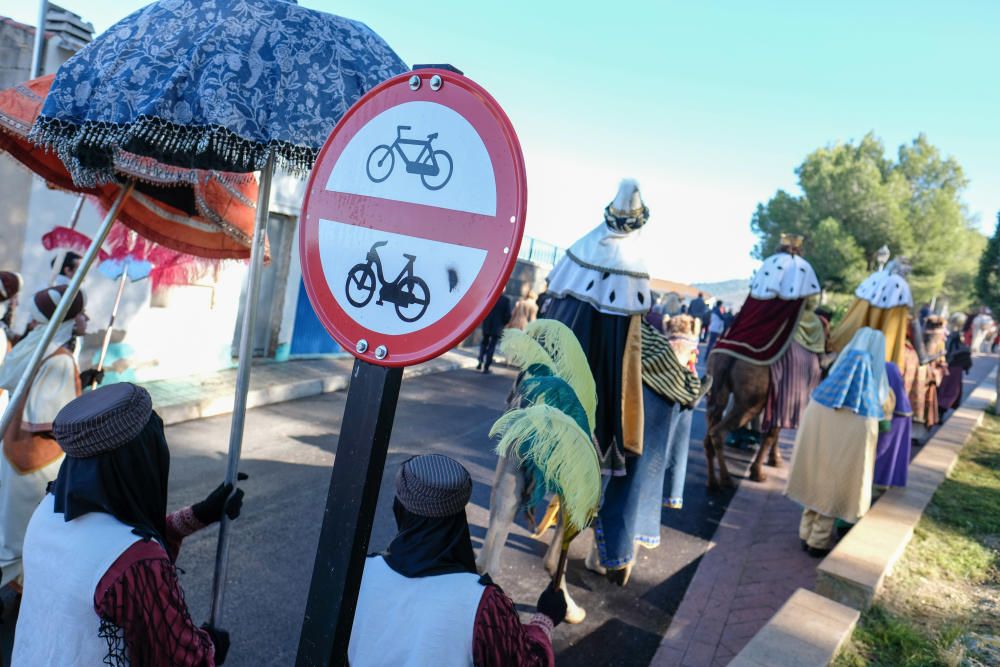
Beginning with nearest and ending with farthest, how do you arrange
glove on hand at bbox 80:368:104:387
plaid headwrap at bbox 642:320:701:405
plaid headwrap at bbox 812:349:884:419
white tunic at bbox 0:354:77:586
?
1. white tunic at bbox 0:354:77:586
2. glove on hand at bbox 80:368:104:387
3. plaid headwrap at bbox 642:320:701:405
4. plaid headwrap at bbox 812:349:884:419

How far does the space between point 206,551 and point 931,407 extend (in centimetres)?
1037

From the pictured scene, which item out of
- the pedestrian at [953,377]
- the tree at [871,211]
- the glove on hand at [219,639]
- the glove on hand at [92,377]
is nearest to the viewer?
the glove on hand at [219,639]

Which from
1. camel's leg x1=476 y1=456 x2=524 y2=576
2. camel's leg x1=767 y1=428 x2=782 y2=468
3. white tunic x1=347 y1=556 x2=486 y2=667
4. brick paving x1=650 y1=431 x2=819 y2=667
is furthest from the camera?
camel's leg x1=767 y1=428 x2=782 y2=468

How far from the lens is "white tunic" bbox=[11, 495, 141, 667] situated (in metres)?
1.62

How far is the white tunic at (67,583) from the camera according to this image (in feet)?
5.32

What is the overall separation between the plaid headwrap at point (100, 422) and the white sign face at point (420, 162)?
2.73 ft

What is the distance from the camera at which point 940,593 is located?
450cm

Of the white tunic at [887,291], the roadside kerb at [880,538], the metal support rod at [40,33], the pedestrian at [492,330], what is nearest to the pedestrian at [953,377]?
the roadside kerb at [880,538]

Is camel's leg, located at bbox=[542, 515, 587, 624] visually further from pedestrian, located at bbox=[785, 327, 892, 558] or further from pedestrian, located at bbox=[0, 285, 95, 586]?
pedestrian, located at bbox=[0, 285, 95, 586]

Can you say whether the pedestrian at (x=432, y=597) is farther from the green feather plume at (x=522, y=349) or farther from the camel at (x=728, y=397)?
the camel at (x=728, y=397)

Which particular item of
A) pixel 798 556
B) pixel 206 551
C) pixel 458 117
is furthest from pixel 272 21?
pixel 798 556

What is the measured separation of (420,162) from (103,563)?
4.04ft

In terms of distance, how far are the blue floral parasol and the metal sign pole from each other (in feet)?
2.93

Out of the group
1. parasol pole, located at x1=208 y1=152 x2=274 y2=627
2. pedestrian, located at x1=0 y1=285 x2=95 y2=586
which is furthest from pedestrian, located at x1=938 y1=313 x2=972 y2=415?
pedestrian, located at x1=0 y1=285 x2=95 y2=586
